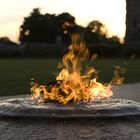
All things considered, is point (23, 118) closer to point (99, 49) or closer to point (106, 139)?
point (106, 139)

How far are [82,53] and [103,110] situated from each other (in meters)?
0.90

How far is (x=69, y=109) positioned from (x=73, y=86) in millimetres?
596

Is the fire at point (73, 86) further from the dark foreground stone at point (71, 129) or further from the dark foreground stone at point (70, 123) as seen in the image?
the dark foreground stone at point (71, 129)

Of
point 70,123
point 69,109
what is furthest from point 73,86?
point 70,123

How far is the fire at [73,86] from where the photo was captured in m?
5.36

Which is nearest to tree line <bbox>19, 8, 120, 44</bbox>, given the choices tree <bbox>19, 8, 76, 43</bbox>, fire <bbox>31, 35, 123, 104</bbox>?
tree <bbox>19, 8, 76, 43</bbox>

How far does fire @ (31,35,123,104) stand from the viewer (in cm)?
536

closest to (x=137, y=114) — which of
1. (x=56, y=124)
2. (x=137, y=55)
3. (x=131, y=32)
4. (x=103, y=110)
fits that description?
(x=103, y=110)

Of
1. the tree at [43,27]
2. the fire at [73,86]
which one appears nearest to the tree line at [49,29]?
the tree at [43,27]

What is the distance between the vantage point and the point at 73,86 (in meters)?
5.42

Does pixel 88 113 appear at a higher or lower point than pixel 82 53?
lower

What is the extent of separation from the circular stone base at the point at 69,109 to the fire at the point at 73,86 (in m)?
0.14

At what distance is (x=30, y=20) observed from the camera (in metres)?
76.2

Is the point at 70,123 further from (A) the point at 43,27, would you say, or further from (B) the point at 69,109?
(A) the point at 43,27
